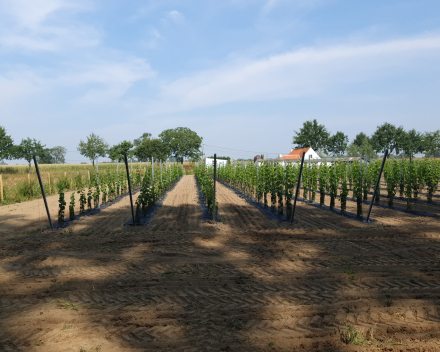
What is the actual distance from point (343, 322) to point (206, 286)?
186 centimetres

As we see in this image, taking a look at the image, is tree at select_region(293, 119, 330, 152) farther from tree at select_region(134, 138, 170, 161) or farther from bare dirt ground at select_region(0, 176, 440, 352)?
bare dirt ground at select_region(0, 176, 440, 352)

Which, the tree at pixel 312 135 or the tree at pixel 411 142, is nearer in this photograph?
the tree at pixel 411 142

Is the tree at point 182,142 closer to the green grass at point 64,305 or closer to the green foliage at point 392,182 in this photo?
the green foliage at point 392,182

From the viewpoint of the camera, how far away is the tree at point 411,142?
62.6m

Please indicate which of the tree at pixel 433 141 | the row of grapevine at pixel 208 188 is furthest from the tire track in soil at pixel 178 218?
the tree at pixel 433 141

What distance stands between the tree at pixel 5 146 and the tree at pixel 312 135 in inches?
2394

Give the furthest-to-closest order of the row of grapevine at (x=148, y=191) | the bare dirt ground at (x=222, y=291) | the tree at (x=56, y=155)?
the tree at (x=56, y=155)
the row of grapevine at (x=148, y=191)
the bare dirt ground at (x=222, y=291)

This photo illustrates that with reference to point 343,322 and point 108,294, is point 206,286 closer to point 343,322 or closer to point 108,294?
point 108,294

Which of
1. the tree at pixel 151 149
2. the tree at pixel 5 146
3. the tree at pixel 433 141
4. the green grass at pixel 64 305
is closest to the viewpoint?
the green grass at pixel 64 305

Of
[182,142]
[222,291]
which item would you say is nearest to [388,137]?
[182,142]

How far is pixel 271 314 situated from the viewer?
3.66m

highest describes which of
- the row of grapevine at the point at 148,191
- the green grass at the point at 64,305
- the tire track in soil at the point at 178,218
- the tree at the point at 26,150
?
the tree at the point at 26,150

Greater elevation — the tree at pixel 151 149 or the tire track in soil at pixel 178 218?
the tree at pixel 151 149

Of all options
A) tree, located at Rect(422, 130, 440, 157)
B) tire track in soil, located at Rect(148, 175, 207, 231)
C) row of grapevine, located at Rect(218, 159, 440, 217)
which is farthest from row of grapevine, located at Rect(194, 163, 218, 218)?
tree, located at Rect(422, 130, 440, 157)
